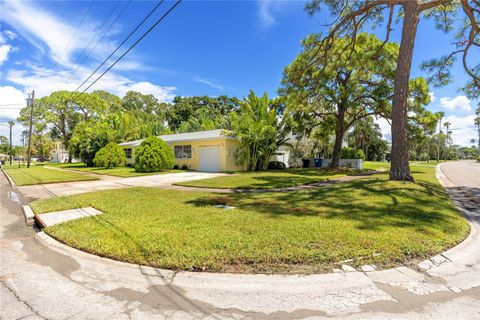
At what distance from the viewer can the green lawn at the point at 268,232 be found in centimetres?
371

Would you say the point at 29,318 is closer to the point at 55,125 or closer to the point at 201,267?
the point at 201,267

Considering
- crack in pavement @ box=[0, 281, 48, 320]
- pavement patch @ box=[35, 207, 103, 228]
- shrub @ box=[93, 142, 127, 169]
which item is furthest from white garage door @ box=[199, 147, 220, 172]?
crack in pavement @ box=[0, 281, 48, 320]

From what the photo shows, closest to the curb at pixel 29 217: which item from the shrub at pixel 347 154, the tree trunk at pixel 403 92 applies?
the tree trunk at pixel 403 92

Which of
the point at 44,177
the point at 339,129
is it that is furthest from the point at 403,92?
the point at 44,177

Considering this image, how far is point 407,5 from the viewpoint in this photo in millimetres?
9891

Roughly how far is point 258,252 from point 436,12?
49.2ft

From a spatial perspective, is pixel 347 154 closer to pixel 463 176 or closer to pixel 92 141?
pixel 463 176

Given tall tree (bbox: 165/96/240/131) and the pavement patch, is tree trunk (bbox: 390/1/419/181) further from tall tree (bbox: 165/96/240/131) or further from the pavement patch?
tall tree (bbox: 165/96/240/131)

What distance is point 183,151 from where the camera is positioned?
21906 millimetres

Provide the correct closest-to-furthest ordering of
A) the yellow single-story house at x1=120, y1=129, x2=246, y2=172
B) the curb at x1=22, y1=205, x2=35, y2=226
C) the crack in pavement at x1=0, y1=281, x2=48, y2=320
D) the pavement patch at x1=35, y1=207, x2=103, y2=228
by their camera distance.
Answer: the crack in pavement at x1=0, y1=281, x2=48, y2=320, the pavement patch at x1=35, y1=207, x2=103, y2=228, the curb at x1=22, y1=205, x2=35, y2=226, the yellow single-story house at x1=120, y1=129, x2=246, y2=172

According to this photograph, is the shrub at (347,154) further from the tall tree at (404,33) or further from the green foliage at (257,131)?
the tall tree at (404,33)

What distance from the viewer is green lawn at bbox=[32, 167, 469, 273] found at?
371 centimetres

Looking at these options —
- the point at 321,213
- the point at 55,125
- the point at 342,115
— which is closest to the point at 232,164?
the point at 342,115

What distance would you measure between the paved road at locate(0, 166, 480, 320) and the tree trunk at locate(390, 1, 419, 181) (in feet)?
22.0
